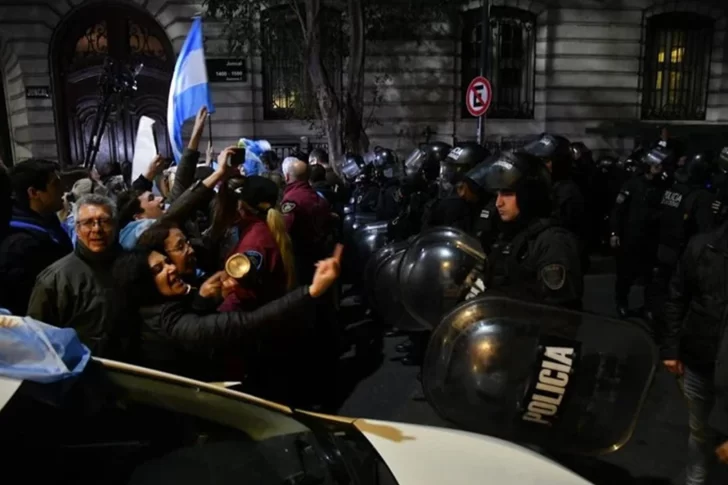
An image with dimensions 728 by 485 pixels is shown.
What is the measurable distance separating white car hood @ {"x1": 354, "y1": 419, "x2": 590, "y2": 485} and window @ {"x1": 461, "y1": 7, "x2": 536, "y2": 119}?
16172mm

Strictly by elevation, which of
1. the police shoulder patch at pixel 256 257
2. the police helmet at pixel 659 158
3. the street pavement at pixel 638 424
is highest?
the police helmet at pixel 659 158

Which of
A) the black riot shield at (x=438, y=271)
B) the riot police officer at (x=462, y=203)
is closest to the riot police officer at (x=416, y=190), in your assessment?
the riot police officer at (x=462, y=203)

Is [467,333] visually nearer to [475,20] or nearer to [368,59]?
[368,59]

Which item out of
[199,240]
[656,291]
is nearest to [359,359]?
[199,240]

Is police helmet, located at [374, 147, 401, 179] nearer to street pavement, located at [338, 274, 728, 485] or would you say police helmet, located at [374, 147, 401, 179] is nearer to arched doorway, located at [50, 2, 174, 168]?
street pavement, located at [338, 274, 728, 485]

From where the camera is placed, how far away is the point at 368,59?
55.5 feet

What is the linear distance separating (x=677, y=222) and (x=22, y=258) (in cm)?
548

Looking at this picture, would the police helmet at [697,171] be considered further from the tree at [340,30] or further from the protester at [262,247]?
the tree at [340,30]

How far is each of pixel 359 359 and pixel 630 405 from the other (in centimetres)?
355

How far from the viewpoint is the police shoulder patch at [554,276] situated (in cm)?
302

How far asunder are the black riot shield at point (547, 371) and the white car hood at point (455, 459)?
0.43 m

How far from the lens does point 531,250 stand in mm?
3256

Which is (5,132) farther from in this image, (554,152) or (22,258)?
(22,258)

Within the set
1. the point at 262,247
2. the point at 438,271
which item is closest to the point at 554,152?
the point at 438,271
